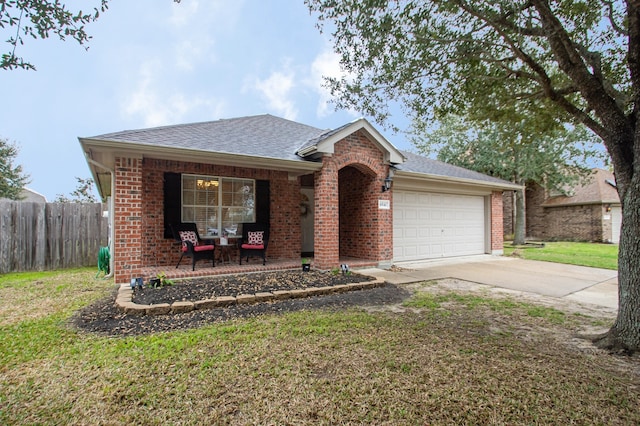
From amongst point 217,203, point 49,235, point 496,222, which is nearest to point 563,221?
point 496,222

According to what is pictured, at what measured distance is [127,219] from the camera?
620 centimetres

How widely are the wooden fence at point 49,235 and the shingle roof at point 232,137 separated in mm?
4292

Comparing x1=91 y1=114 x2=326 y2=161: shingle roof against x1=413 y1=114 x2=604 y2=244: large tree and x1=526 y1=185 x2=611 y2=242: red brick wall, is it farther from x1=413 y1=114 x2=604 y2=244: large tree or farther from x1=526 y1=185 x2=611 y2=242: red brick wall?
x1=526 y1=185 x2=611 y2=242: red brick wall

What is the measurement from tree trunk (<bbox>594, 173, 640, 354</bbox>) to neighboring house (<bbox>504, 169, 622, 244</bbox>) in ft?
62.0

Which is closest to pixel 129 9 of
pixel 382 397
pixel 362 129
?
pixel 382 397

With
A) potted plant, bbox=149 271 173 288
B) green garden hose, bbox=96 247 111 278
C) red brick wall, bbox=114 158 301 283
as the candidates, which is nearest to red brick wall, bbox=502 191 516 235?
red brick wall, bbox=114 158 301 283

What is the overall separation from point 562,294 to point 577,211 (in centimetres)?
1793

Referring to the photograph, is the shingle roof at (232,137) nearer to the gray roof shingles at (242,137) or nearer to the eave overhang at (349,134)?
the gray roof shingles at (242,137)

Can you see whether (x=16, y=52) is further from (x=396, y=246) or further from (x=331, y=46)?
(x=396, y=246)

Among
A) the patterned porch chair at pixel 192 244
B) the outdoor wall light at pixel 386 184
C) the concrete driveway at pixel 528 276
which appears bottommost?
the concrete driveway at pixel 528 276

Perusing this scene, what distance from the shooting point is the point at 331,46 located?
5.12 m

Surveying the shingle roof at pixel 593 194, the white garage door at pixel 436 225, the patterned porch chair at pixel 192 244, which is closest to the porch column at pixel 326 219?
the patterned porch chair at pixel 192 244

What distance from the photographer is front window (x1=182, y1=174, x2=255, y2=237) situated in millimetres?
7781

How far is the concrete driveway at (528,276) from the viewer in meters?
6.23
